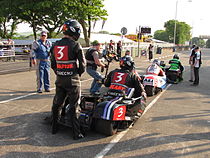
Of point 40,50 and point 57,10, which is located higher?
point 57,10

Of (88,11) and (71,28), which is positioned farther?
(88,11)

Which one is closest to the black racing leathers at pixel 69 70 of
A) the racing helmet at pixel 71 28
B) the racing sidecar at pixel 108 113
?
the racing helmet at pixel 71 28

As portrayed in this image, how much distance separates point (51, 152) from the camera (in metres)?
3.47

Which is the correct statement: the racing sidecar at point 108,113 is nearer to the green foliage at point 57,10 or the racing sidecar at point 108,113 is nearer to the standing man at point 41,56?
the standing man at point 41,56

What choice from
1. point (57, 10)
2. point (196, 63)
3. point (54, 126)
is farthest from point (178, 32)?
point (54, 126)

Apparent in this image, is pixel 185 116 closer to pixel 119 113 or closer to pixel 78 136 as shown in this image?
pixel 119 113

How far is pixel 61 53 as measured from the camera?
3838mm

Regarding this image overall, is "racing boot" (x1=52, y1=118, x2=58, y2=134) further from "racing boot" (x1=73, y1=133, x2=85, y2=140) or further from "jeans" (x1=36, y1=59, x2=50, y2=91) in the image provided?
"jeans" (x1=36, y1=59, x2=50, y2=91)

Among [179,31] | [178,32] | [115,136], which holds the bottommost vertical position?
[115,136]

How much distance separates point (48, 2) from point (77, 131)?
969 inches

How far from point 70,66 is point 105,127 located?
1342 millimetres

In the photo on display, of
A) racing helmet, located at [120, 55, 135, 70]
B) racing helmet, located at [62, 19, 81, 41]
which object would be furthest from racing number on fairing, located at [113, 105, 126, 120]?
racing helmet, located at [62, 19, 81, 41]

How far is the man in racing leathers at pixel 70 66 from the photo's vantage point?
3848mm

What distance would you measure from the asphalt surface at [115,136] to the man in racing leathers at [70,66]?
0.48 metres
